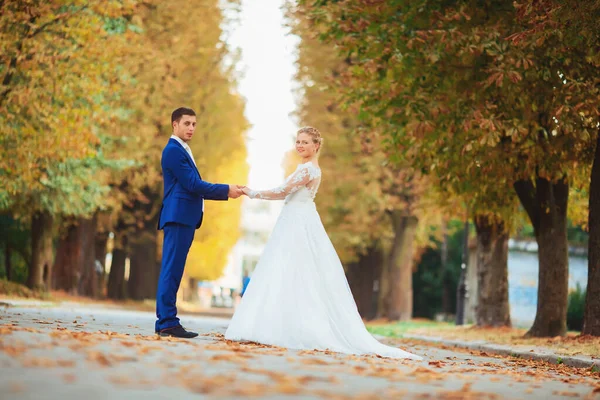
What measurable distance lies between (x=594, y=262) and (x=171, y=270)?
8.84 metres

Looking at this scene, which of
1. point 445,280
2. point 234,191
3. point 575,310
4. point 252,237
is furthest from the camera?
point 252,237

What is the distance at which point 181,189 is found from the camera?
35.9ft

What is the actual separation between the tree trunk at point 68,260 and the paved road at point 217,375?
87.3ft

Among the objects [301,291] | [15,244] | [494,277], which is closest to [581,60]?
[301,291]

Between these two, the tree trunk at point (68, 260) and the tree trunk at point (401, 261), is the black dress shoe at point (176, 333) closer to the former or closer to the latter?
the tree trunk at point (401, 261)

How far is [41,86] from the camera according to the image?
19.9 meters

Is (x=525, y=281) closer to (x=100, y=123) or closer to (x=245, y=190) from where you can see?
(x=100, y=123)

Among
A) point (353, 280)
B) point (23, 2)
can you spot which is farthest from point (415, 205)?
point (23, 2)

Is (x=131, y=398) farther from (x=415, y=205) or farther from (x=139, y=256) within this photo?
(x=139, y=256)

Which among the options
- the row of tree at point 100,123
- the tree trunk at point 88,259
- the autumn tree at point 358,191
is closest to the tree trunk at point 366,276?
the autumn tree at point 358,191

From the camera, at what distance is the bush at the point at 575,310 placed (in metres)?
32.0

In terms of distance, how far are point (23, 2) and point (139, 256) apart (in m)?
19.6

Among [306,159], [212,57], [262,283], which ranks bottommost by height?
[262,283]

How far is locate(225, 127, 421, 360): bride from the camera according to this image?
1070cm
